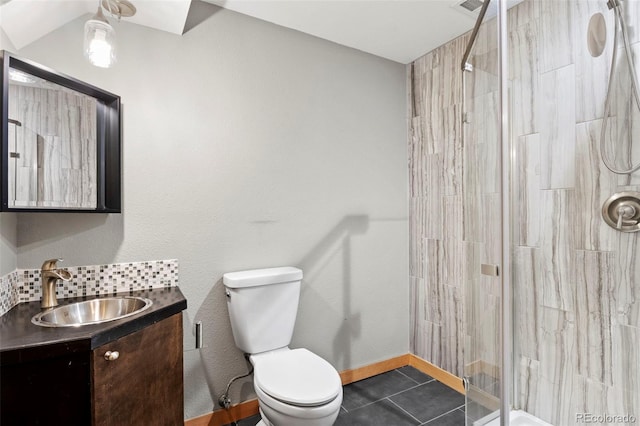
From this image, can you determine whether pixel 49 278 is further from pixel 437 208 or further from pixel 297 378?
pixel 437 208

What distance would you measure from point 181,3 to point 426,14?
136 centimetres

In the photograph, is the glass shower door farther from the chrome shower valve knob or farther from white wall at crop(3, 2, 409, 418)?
white wall at crop(3, 2, 409, 418)

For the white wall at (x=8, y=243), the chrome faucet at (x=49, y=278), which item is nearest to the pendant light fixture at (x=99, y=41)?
the white wall at (x=8, y=243)

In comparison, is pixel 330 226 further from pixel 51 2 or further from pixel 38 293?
pixel 51 2

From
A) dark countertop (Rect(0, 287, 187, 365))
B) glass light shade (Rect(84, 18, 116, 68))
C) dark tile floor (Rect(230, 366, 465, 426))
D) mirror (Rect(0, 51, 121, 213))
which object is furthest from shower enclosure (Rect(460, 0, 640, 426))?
mirror (Rect(0, 51, 121, 213))

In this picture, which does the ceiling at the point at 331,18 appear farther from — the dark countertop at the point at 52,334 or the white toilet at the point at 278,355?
the white toilet at the point at 278,355

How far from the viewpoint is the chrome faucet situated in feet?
4.47

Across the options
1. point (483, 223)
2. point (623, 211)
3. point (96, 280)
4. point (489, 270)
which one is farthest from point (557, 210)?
point (96, 280)

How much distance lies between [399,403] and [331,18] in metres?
2.40

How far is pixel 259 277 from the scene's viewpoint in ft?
5.79

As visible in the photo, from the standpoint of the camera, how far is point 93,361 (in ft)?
3.43

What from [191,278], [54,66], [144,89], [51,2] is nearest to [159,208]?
[191,278]

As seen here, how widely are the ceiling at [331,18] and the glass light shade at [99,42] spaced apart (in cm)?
28

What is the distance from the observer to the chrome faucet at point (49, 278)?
53.7 inches
